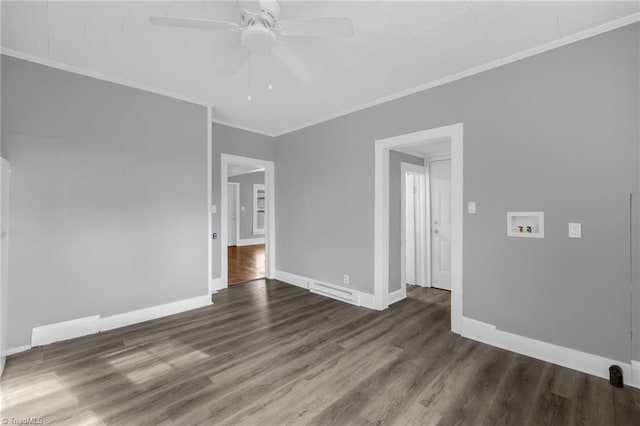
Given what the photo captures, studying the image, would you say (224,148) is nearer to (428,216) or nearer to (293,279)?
(293,279)

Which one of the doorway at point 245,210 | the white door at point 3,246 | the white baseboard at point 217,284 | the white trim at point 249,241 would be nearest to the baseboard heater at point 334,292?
the white baseboard at point 217,284

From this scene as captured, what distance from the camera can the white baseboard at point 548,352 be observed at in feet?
7.09

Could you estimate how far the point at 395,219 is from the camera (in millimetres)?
4137

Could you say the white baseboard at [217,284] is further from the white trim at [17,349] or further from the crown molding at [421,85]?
the crown molding at [421,85]

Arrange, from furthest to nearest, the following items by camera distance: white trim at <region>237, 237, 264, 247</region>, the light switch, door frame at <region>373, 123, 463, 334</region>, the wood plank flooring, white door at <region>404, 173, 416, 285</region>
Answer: white trim at <region>237, 237, 264, 247</region> < white door at <region>404, 173, 416, 285</region> < door frame at <region>373, 123, 463, 334</region> < the light switch < the wood plank flooring

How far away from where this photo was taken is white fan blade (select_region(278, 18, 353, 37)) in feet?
5.79

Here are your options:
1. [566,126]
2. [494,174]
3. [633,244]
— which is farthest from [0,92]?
[633,244]

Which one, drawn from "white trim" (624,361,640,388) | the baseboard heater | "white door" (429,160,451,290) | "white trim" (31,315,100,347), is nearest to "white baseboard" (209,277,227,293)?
the baseboard heater

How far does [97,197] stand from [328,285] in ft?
10.3

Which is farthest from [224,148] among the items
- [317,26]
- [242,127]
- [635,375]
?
[635,375]

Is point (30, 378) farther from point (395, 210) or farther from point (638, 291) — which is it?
point (638, 291)

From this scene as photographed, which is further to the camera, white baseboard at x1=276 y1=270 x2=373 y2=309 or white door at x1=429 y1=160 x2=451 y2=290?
white door at x1=429 y1=160 x2=451 y2=290

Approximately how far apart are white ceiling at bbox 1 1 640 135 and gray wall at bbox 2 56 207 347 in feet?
1.20

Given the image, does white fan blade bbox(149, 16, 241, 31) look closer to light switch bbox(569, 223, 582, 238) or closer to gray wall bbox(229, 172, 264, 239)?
light switch bbox(569, 223, 582, 238)
